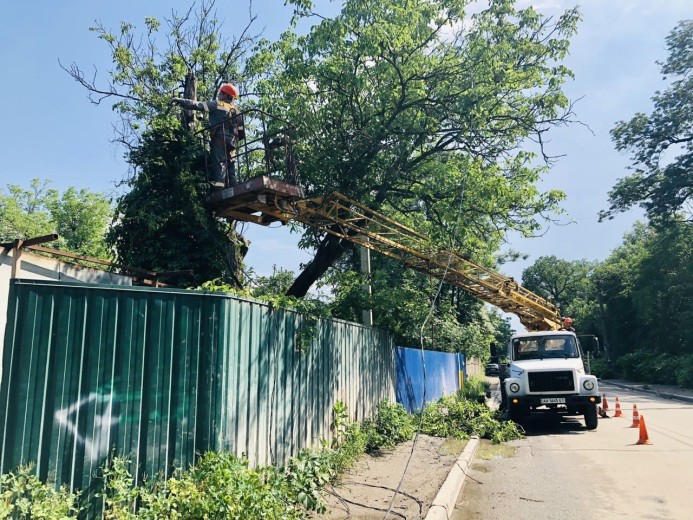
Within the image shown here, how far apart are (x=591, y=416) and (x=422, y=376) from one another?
4676mm

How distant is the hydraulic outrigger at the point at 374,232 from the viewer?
10.1 m

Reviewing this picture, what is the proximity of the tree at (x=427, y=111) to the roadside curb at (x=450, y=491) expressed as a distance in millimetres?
6662

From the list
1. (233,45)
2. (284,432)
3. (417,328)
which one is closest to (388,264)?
(417,328)

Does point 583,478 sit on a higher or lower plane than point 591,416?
lower

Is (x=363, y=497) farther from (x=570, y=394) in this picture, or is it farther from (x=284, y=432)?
(x=570, y=394)

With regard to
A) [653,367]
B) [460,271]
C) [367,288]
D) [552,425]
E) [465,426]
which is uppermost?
[460,271]

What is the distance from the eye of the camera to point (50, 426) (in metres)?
4.32

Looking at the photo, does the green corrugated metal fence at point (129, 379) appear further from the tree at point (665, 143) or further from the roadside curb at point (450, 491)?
the tree at point (665, 143)

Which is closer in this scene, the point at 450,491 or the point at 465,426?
the point at 450,491

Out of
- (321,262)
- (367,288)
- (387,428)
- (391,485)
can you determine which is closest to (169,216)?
(367,288)

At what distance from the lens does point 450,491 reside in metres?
6.50

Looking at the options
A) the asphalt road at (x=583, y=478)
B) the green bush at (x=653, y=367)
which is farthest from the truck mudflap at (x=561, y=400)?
the green bush at (x=653, y=367)

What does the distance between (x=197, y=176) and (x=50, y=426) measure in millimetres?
7377

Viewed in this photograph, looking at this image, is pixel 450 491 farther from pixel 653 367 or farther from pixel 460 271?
pixel 653 367
